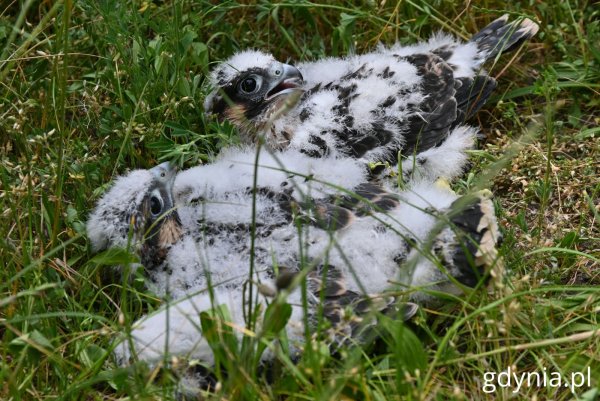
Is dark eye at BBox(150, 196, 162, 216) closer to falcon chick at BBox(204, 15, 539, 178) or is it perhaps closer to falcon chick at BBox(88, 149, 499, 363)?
falcon chick at BBox(88, 149, 499, 363)

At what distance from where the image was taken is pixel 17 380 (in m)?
3.12

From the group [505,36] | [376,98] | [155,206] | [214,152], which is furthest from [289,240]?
[505,36]

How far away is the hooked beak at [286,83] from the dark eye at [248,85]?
0.09 meters

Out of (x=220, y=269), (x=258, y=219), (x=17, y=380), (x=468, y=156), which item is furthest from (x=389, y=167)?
(x=17, y=380)

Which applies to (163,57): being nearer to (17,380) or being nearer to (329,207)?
(329,207)

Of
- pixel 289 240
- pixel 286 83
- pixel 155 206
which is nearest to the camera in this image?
pixel 289 240

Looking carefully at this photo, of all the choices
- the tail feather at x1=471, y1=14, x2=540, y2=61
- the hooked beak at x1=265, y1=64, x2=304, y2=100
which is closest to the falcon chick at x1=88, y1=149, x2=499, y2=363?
the hooked beak at x1=265, y1=64, x2=304, y2=100

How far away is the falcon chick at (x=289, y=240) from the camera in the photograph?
10.7ft

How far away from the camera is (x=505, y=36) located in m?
4.77

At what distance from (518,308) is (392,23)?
237cm

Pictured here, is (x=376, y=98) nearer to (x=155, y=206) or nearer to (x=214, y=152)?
(x=214, y=152)

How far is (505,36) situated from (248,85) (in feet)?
4.89

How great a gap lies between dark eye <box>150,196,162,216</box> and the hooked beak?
1.03 m

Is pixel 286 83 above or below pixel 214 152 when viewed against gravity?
above
